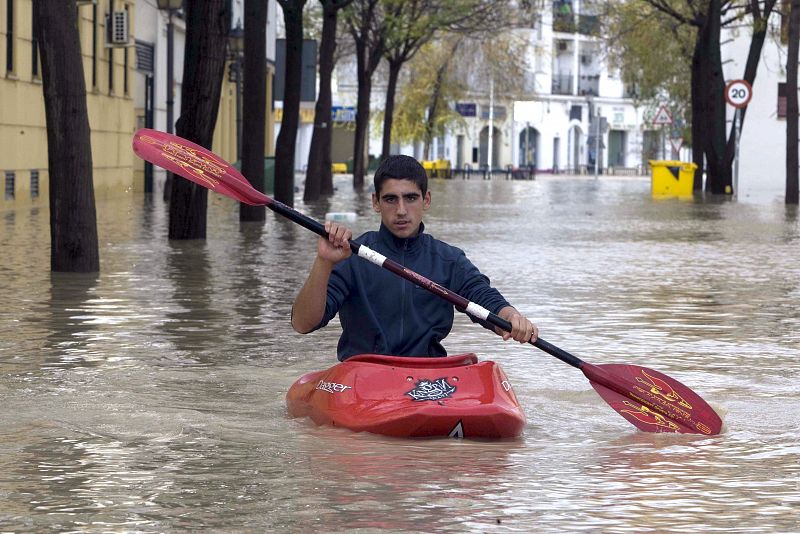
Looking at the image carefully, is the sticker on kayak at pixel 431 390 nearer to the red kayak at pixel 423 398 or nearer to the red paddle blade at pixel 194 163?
the red kayak at pixel 423 398

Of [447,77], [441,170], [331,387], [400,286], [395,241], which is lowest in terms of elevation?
[441,170]

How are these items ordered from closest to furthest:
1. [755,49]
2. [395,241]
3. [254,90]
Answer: [395,241] → [254,90] → [755,49]

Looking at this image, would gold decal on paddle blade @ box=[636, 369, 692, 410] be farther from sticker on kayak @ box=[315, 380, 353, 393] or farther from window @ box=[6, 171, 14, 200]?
window @ box=[6, 171, 14, 200]

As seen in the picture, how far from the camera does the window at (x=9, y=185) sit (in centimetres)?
2914

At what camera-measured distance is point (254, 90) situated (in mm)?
25422

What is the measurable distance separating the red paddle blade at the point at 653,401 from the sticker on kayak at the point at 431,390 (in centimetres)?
109

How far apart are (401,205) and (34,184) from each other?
2457cm

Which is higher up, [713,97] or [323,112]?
[713,97]

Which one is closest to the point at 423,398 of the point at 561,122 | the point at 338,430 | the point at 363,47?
the point at 338,430

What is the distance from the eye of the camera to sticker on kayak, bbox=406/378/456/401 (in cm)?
711

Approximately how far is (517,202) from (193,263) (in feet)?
80.5

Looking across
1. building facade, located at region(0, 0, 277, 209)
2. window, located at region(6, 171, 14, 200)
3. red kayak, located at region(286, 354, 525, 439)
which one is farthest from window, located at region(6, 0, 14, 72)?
red kayak, located at region(286, 354, 525, 439)

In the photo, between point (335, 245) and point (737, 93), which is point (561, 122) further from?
point (335, 245)

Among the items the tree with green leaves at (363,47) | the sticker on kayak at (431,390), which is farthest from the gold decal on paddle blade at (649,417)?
the tree with green leaves at (363,47)
